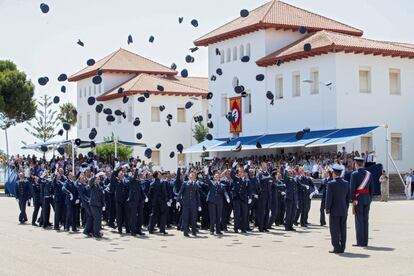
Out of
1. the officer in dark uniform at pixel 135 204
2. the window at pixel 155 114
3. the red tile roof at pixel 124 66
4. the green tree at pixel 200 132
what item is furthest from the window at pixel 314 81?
the red tile roof at pixel 124 66

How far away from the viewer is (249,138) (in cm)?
5134

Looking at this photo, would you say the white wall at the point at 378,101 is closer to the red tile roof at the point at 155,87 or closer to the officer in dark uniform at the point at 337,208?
the red tile roof at the point at 155,87

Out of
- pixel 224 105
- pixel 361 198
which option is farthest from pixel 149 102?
pixel 361 198

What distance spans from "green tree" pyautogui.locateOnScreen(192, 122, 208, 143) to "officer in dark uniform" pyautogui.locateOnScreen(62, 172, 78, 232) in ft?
142

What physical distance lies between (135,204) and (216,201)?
2248 mm

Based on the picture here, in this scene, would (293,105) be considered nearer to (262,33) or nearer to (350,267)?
(262,33)

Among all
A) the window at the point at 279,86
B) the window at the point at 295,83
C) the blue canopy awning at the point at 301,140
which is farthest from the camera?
the window at the point at 279,86

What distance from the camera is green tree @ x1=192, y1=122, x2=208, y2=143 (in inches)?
2603

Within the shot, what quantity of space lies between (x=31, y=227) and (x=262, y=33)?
30965 mm

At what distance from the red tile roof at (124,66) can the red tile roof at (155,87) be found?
1597 mm

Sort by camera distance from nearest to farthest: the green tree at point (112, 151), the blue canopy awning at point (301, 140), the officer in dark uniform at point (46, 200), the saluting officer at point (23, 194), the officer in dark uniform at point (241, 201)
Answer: the officer in dark uniform at point (241, 201), the officer in dark uniform at point (46, 200), the saluting officer at point (23, 194), the blue canopy awning at point (301, 140), the green tree at point (112, 151)

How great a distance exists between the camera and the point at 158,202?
2155cm

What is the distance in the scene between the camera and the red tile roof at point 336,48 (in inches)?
1754

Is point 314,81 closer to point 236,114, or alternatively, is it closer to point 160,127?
point 236,114
